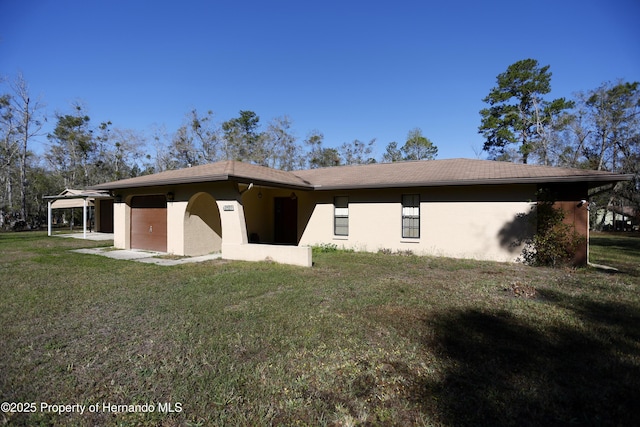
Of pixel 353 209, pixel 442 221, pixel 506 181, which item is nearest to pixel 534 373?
pixel 506 181

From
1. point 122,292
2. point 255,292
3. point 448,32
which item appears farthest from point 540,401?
point 448,32

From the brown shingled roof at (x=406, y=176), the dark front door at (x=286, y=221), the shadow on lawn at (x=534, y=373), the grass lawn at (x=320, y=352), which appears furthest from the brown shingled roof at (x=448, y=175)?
the shadow on lawn at (x=534, y=373)

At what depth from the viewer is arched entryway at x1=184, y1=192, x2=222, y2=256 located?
10602mm

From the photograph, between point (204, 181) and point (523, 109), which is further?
point (523, 109)

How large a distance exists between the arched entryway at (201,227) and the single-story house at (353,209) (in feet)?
0.12

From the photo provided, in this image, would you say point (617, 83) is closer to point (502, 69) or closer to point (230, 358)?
point (502, 69)

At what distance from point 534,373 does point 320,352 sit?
2.23 meters

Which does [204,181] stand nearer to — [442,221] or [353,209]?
[353,209]

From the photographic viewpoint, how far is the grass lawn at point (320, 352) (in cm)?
251

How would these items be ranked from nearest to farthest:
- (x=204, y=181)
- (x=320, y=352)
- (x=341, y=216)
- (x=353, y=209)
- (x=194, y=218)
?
(x=320, y=352), (x=204, y=181), (x=194, y=218), (x=353, y=209), (x=341, y=216)

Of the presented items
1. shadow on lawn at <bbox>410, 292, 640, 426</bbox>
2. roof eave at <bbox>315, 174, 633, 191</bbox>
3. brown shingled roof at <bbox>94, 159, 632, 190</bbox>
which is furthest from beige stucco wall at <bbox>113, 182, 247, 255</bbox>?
shadow on lawn at <bbox>410, 292, 640, 426</bbox>

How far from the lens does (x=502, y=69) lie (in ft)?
90.0

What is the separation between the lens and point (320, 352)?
3.46 m

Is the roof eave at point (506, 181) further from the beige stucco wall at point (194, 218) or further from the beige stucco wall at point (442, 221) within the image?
the beige stucco wall at point (194, 218)
